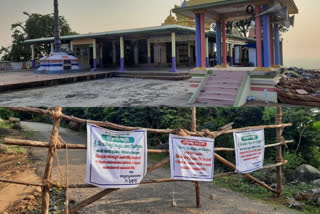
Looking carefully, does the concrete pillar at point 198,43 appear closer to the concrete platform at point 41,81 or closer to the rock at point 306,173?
the rock at point 306,173

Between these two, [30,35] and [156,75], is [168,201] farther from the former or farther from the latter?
[30,35]

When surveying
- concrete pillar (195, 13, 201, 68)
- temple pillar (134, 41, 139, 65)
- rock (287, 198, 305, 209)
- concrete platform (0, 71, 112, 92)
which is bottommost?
rock (287, 198, 305, 209)

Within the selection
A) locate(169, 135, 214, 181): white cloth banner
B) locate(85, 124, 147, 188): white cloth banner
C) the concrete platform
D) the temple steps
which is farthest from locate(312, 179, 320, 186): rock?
the concrete platform

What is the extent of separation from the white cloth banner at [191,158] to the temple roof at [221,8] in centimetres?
546

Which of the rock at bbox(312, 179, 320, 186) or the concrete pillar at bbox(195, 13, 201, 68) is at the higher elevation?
the concrete pillar at bbox(195, 13, 201, 68)

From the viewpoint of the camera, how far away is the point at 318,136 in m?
8.99

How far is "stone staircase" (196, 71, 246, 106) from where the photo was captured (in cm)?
848

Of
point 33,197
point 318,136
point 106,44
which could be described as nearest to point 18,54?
point 106,44

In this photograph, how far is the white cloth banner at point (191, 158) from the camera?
4.82 meters

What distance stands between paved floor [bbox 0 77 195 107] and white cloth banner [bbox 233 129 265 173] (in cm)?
296

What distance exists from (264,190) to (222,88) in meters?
3.17

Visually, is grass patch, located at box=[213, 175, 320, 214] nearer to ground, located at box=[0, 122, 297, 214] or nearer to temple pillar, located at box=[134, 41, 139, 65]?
ground, located at box=[0, 122, 297, 214]

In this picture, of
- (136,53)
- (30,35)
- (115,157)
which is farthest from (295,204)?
(30,35)

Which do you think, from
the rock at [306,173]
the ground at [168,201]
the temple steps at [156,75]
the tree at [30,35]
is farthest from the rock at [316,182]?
the tree at [30,35]
